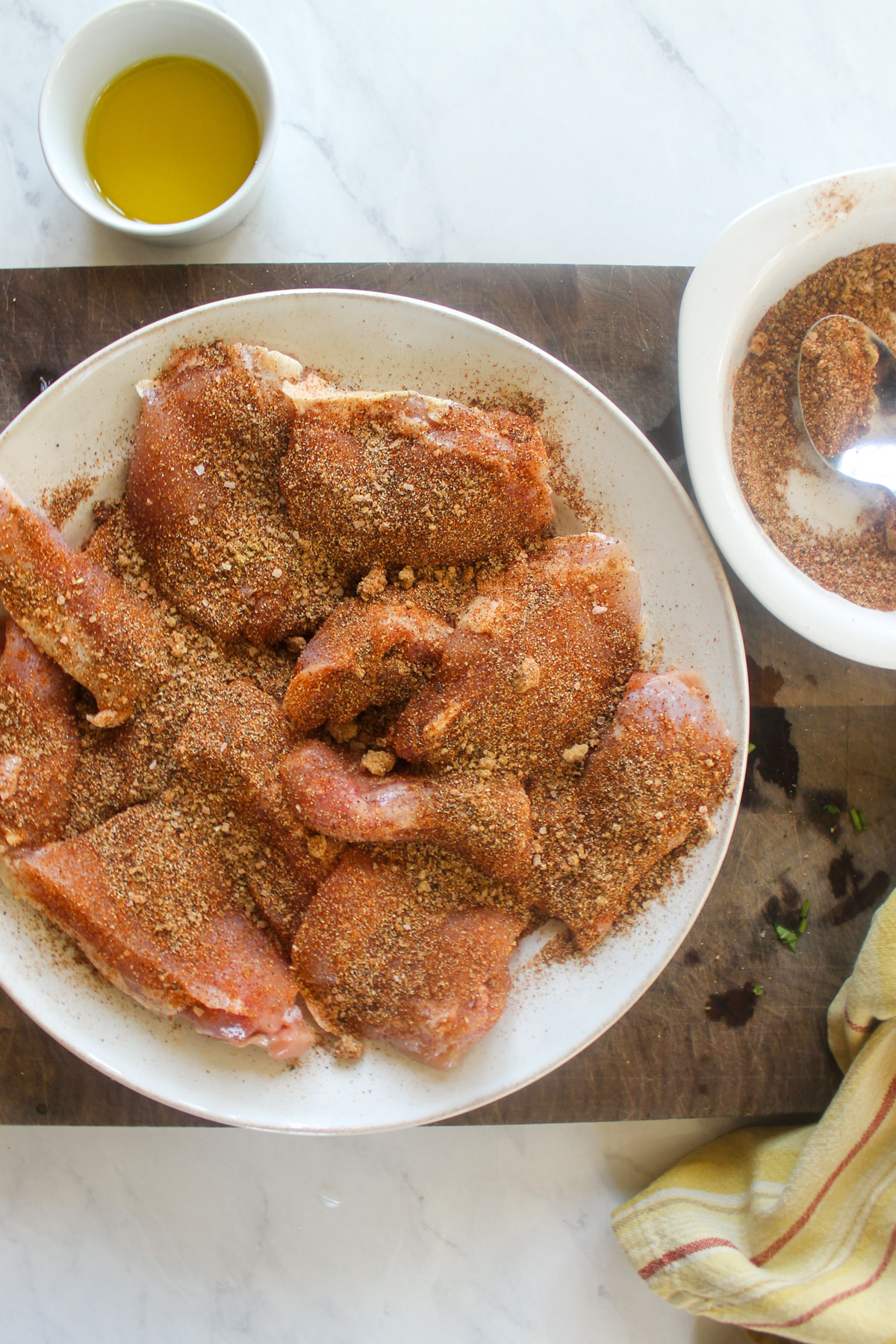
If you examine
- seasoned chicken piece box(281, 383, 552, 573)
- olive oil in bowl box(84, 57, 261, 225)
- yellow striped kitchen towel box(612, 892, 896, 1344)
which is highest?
olive oil in bowl box(84, 57, 261, 225)

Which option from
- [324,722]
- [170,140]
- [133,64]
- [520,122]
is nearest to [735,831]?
[324,722]

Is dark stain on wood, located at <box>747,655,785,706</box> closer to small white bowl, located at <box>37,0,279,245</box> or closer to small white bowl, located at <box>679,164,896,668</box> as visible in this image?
small white bowl, located at <box>679,164,896,668</box>

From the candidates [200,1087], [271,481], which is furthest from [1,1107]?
[271,481]

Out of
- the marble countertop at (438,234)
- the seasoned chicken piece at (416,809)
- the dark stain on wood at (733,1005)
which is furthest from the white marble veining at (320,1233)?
the seasoned chicken piece at (416,809)

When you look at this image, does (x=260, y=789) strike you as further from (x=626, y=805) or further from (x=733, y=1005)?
(x=733, y=1005)

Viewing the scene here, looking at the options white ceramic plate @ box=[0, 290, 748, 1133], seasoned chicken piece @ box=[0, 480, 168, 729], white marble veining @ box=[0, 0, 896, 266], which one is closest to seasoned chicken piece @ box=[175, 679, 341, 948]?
seasoned chicken piece @ box=[0, 480, 168, 729]

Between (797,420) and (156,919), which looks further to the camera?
(797,420)
